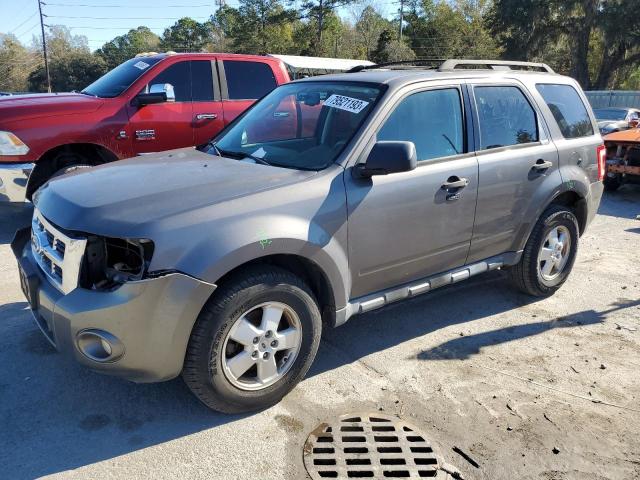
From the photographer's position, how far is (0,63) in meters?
58.0

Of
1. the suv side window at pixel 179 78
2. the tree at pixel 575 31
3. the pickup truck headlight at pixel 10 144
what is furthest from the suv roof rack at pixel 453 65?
the tree at pixel 575 31

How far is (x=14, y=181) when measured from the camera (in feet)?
18.1

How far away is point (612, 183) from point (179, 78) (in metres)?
8.26

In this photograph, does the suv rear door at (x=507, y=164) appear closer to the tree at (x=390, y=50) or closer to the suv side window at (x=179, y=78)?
the suv side window at (x=179, y=78)

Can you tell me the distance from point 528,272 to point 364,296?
1853mm

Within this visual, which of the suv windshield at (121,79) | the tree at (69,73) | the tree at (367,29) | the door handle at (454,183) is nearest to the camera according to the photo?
the door handle at (454,183)

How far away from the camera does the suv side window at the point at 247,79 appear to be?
23.3 ft

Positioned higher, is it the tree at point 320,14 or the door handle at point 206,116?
the tree at point 320,14

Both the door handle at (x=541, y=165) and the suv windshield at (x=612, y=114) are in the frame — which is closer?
the door handle at (x=541, y=165)

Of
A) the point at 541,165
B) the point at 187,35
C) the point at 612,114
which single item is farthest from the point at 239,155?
the point at 187,35

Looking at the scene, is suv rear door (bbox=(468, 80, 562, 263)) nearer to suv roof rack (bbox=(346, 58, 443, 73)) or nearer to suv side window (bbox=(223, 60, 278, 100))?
suv roof rack (bbox=(346, 58, 443, 73))

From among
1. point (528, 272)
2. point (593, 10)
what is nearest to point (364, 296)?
point (528, 272)

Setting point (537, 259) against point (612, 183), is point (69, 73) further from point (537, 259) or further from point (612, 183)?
point (537, 259)

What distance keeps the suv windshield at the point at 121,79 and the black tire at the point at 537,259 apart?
480 centimetres
